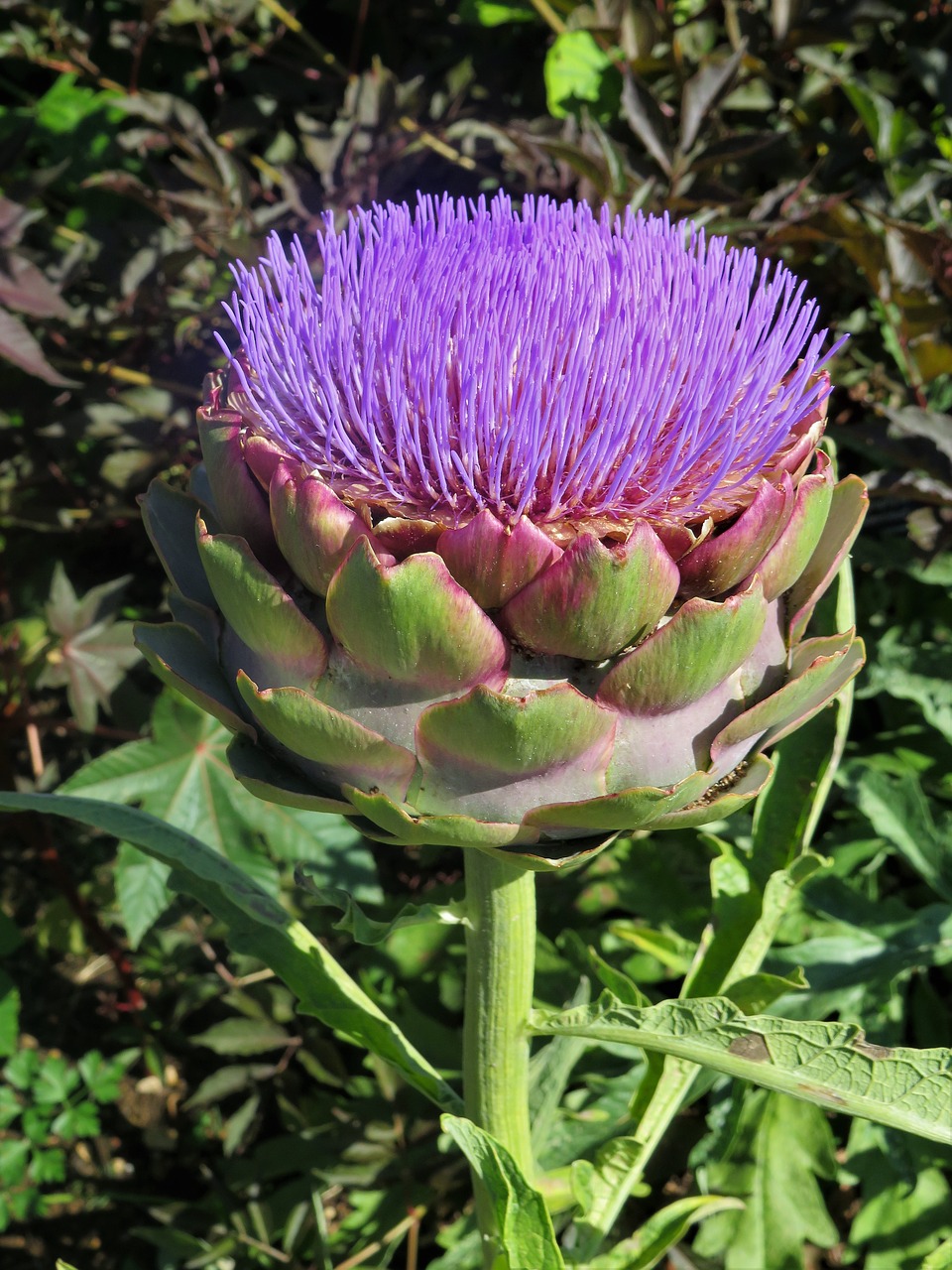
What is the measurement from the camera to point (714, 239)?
72 centimetres

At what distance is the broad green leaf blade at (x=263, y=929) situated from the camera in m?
0.72

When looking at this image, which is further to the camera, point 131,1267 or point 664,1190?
point 664,1190

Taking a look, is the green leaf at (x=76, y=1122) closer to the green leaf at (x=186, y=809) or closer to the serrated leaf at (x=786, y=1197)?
the green leaf at (x=186, y=809)

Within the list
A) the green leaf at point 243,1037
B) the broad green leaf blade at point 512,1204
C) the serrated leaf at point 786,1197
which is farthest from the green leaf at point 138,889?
the serrated leaf at point 786,1197

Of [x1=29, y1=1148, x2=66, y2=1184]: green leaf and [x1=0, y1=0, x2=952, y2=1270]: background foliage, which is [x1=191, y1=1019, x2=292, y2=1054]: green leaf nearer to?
[x1=0, y1=0, x2=952, y2=1270]: background foliage

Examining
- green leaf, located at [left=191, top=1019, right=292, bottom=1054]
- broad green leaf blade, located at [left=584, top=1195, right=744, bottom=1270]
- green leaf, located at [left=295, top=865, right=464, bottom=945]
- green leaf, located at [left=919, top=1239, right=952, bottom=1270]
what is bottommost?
green leaf, located at [left=191, top=1019, right=292, bottom=1054]

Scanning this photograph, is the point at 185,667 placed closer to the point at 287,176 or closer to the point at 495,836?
the point at 495,836

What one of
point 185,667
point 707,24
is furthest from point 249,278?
point 707,24

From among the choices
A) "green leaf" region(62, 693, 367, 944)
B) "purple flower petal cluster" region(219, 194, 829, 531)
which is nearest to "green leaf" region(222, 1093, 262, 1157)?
"green leaf" region(62, 693, 367, 944)

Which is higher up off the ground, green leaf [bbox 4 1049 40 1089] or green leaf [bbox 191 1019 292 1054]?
green leaf [bbox 191 1019 292 1054]

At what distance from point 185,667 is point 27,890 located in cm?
117

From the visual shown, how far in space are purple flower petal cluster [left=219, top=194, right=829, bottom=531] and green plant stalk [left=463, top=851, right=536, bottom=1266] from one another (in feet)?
0.82

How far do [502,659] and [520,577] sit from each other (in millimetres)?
48

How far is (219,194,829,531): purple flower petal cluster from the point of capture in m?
0.62
